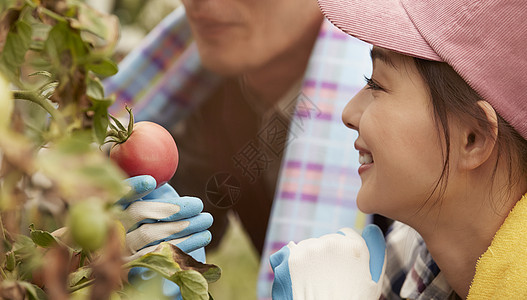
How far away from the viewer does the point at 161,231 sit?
0.58 m

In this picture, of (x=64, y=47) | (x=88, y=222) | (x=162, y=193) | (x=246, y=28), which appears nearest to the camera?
(x=88, y=222)

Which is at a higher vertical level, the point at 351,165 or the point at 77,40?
the point at 77,40

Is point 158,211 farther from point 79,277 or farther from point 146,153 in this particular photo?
point 79,277

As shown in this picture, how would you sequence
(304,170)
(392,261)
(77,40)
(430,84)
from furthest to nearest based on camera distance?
(304,170)
(392,261)
(430,84)
(77,40)

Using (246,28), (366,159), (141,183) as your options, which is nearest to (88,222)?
(141,183)

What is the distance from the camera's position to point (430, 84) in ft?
2.07

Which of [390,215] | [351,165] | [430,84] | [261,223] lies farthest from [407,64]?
[261,223]

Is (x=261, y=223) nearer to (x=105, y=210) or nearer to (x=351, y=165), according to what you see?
(x=351, y=165)

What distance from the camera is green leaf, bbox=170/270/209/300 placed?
1.21 feet

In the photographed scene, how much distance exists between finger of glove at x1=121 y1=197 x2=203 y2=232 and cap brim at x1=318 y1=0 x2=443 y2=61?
276 millimetres

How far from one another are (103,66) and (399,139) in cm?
38

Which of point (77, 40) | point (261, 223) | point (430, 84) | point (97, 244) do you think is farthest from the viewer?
point (261, 223)

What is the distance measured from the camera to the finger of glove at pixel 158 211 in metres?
0.58

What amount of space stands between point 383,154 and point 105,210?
1.54ft
